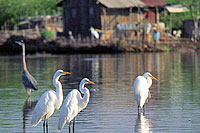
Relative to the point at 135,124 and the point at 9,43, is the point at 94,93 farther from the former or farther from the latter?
the point at 9,43

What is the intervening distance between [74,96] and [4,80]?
44.4 ft

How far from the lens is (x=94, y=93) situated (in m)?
17.2

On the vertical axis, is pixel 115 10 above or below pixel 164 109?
above

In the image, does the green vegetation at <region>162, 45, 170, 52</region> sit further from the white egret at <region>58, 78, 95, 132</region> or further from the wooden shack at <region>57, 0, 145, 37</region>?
the white egret at <region>58, 78, 95, 132</region>

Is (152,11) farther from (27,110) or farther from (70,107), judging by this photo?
(70,107)

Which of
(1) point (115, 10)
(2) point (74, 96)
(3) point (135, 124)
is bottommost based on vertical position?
(3) point (135, 124)

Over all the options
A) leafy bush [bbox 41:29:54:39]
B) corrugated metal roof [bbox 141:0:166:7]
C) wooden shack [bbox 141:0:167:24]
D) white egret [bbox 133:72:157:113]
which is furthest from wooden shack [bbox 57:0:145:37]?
white egret [bbox 133:72:157:113]

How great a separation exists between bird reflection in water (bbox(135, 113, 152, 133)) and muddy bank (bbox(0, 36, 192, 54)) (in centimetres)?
3616

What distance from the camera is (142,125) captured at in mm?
11133

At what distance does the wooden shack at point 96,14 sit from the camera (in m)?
54.7

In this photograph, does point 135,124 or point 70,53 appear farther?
point 70,53

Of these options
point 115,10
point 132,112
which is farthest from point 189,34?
point 132,112

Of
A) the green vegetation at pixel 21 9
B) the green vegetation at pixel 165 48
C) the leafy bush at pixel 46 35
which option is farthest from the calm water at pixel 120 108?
the green vegetation at pixel 21 9

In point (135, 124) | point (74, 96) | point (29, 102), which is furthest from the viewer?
point (29, 102)
